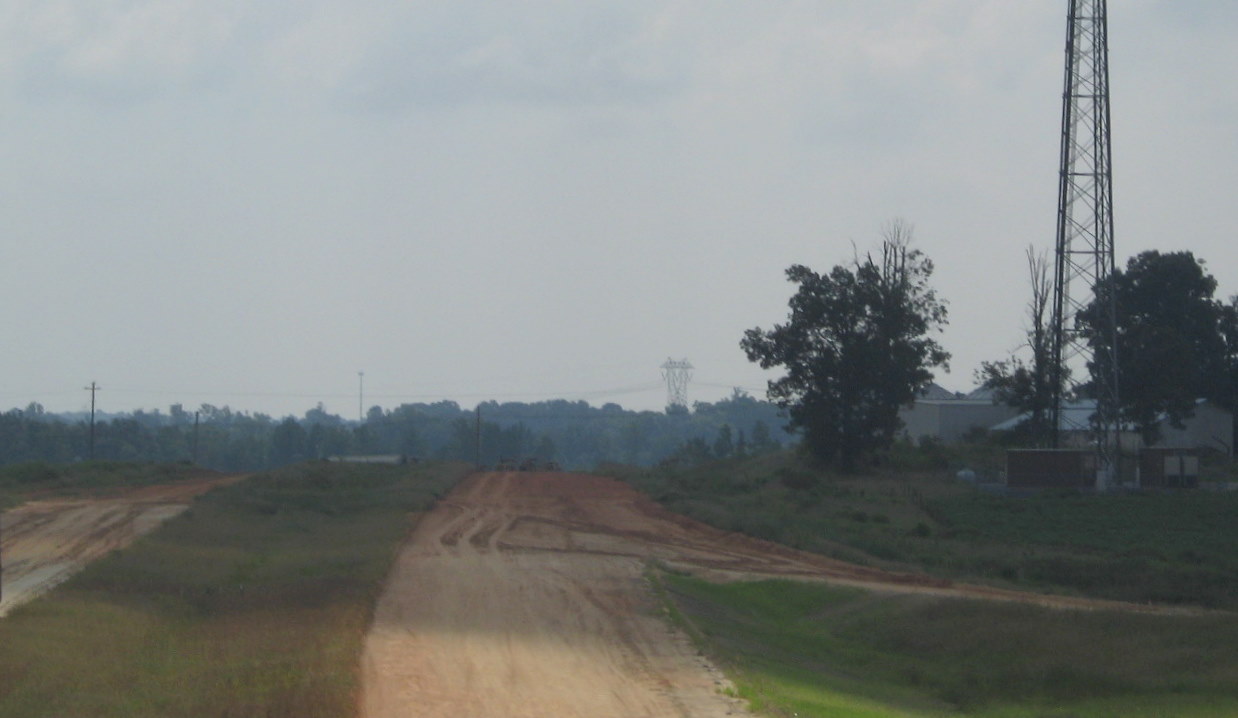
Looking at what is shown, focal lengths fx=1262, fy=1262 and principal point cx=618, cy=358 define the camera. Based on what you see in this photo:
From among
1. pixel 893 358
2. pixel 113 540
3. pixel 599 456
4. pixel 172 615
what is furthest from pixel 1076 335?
pixel 599 456

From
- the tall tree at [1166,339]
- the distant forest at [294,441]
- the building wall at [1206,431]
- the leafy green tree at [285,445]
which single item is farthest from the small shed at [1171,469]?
the leafy green tree at [285,445]

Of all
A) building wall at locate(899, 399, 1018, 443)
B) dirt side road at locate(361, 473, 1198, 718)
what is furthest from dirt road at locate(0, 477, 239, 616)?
building wall at locate(899, 399, 1018, 443)

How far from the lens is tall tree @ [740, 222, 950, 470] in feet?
221

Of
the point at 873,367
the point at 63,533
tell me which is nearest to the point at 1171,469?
the point at 873,367

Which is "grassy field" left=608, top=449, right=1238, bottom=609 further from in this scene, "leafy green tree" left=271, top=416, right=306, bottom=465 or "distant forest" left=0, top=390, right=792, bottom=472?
"leafy green tree" left=271, top=416, right=306, bottom=465

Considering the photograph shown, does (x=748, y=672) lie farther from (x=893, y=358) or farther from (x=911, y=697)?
(x=893, y=358)

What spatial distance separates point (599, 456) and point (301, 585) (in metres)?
152

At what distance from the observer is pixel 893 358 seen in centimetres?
6738

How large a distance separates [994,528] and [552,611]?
26.5 meters

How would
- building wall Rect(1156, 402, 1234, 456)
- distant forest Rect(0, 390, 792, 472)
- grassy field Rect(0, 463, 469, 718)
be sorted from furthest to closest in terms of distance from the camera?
building wall Rect(1156, 402, 1234, 456) < distant forest Rect(0, 390, 792, 472) < grassy field Rect(0, 463, 469, 718)

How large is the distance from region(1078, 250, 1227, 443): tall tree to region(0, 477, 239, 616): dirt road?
50.1 m

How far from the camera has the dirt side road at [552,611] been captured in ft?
51.9

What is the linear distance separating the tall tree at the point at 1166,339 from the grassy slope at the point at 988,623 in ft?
80.7

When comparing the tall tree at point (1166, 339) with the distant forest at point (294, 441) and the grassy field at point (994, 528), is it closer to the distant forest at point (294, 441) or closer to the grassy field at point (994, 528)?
the grassy field at point (994, 528)
